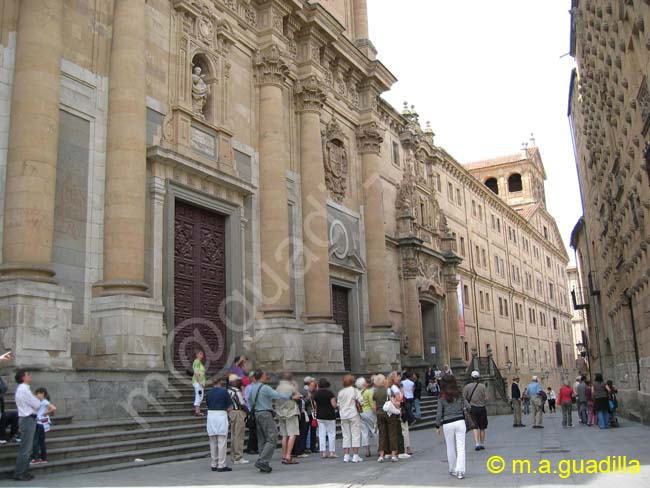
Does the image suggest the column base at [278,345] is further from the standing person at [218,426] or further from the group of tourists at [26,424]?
the group of tourists at [26,424]

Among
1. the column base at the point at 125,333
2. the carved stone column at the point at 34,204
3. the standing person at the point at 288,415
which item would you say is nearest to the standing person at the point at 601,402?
the standing person at the point at 288,415

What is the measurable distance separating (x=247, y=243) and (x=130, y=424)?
9363 mm

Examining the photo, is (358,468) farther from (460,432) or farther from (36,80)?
(36,80)

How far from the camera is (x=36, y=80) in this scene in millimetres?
14234

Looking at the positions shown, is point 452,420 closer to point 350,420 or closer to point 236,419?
point 350,420

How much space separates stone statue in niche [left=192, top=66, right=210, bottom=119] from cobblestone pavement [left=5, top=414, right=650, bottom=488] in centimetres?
1029

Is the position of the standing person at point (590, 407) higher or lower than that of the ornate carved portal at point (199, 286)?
lower

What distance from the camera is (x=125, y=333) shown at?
1491cm

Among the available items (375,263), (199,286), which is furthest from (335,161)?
(199,286)

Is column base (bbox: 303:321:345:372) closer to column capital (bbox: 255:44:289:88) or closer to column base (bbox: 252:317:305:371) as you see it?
column base (bbox: 252:317:305:371)

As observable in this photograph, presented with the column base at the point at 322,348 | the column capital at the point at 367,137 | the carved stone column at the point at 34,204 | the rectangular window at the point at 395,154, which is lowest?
the column base at the point at 322,348

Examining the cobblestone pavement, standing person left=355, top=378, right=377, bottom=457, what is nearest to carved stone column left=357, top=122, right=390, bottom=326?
the cobblestone pavement

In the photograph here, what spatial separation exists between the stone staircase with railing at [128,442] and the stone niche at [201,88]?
7336 mm

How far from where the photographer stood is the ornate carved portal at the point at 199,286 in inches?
736
